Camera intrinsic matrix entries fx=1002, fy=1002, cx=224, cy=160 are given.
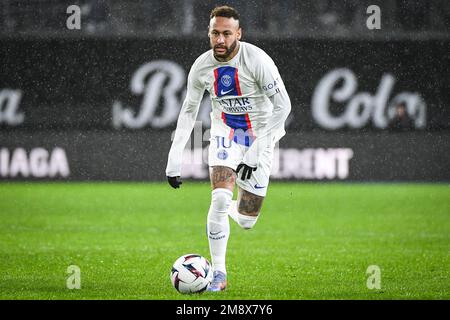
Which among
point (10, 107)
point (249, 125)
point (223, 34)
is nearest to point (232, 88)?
point (249, 125)

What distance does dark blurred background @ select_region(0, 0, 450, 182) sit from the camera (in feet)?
60.3

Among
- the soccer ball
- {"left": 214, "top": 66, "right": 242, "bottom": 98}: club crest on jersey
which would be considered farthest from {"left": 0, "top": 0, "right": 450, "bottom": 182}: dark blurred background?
the soccer ball

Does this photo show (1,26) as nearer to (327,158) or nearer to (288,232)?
(327,158)

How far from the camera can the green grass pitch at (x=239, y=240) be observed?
764cm

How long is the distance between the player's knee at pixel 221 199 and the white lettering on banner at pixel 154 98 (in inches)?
440

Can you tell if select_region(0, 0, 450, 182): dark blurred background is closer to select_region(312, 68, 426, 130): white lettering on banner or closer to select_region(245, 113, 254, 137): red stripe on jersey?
select_region(312, 68, 426, 130): white lettering on banner

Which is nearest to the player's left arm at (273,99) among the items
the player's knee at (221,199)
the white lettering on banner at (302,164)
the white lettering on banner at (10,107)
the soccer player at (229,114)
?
the soccer player at (229,114)

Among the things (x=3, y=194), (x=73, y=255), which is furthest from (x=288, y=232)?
(x=3, y=194)

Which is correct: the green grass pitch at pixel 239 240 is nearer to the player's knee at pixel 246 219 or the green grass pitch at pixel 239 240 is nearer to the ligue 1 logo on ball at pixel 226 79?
the player's knee at pixel 246 219

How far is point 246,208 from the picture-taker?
27.5ft

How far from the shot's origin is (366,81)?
61.8 feet

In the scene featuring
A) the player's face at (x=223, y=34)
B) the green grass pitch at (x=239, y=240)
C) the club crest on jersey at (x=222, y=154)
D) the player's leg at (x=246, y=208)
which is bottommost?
the green grass pitch at (x=239, y=240)

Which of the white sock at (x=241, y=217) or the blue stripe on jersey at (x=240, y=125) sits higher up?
the blue stripe on jersey at (x=240, y=125)

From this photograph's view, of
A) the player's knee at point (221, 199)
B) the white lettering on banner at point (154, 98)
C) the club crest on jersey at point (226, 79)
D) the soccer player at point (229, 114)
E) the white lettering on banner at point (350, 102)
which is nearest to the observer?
the player's knee at point (221, 199)
